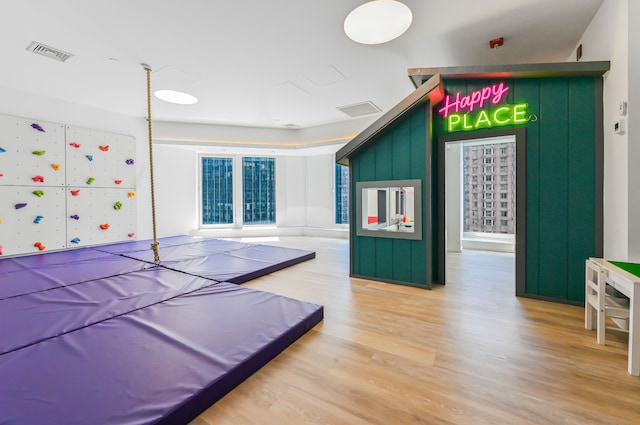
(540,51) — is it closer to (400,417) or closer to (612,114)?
(612,114)

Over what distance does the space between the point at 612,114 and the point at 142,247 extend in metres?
7.33

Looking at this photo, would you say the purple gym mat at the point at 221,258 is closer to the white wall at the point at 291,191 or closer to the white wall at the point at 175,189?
the white wall at the point at 175,189

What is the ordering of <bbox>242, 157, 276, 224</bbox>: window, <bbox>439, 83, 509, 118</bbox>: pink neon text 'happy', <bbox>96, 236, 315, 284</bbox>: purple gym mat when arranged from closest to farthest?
<bbox>439, 83, 509, 118</bbox>: pink neon text 'happy', <bbox>96, 236, 315, 284</bbox>: purple gym mat, <bbox>242, 157, 276, 224</bbox>: window

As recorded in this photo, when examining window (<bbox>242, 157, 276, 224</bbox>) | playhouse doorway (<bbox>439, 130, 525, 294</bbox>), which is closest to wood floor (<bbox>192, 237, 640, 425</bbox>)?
playhouse doorway (<bbox>439, 130, 525, 294</bbox>)

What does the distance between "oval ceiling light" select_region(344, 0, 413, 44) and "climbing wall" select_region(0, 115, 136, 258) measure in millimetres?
5766

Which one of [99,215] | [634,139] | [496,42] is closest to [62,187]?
[99,215]

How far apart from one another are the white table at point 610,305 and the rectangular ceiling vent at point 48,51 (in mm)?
6402

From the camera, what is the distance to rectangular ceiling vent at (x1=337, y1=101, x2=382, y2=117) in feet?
19.2

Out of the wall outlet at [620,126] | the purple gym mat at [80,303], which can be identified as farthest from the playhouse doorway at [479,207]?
the purple gym mat at [80,303]

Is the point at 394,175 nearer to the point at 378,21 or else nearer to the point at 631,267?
the point at 378,21

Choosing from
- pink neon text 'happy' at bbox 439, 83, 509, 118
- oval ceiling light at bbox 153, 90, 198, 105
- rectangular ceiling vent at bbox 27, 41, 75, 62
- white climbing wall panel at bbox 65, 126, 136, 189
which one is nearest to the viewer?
pink neon text 'happy' at bbox 439, 83, 509, 118

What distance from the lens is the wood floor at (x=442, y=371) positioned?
1.47 metres

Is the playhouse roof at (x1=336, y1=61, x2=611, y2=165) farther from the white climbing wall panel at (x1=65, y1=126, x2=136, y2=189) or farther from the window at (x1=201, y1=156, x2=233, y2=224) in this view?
the window at (x1=201, y1=156, x2=233, y2=224)

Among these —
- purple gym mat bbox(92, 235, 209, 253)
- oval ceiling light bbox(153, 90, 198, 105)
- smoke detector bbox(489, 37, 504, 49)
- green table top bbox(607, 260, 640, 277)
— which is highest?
oval ceiling light bbox(153, 90, 198, 105)
